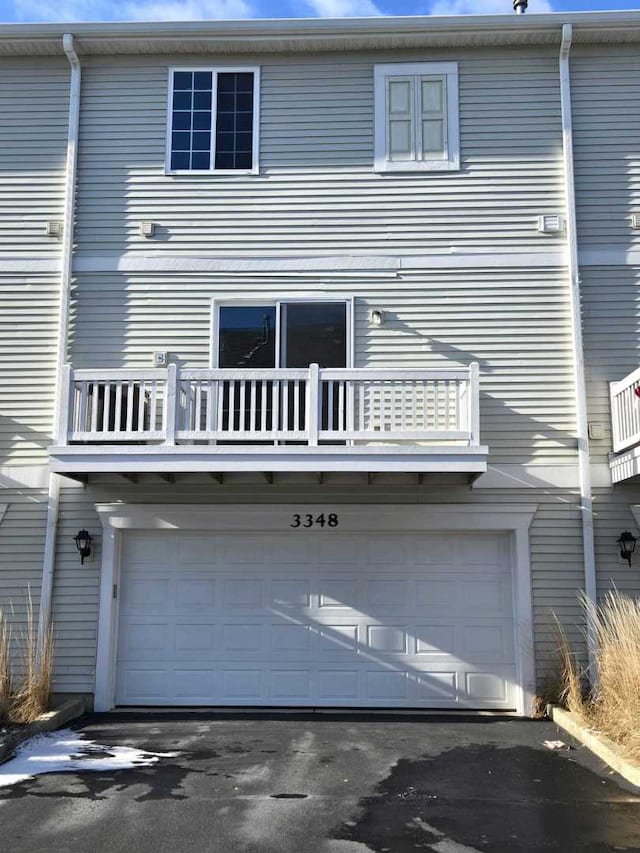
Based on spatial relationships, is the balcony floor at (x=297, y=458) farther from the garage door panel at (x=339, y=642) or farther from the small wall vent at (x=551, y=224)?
the small wall vent at (x=551, y=224)

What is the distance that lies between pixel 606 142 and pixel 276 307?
466 cm

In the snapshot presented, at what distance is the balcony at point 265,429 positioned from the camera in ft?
26.5

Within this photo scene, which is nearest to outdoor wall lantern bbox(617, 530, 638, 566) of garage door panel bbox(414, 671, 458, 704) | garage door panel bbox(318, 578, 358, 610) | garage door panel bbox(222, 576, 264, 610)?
garage door panel bbox(414, 671, 458, 704)

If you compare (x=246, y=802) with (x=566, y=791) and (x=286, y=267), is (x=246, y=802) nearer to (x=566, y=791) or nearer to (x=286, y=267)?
(x=566, y=791)

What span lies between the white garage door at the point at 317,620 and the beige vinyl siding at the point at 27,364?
1.72 meters

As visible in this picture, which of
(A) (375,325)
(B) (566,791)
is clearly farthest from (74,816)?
(A) (375,325)

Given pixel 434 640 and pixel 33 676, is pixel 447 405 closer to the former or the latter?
pixel 434 640

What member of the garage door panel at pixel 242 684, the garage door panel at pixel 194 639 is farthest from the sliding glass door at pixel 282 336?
the garage door panel at pixel 242 684

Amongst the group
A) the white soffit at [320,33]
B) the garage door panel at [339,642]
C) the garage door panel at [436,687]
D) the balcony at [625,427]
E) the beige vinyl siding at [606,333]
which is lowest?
the garage door panel at [436,687]

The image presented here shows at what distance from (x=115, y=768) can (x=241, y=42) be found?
28.1 feet

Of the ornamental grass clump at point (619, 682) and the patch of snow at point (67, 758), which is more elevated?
the ornamental grass clump at point (619, 682)

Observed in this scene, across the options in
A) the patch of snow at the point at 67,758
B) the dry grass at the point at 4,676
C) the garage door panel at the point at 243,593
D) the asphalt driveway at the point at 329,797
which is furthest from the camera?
the garage door panel at the point at 243,593

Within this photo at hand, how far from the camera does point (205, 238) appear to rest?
9867 mm

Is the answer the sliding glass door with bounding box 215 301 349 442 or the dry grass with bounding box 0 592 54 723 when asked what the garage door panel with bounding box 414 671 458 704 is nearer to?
the sliding glass door with bounding box 215 301 349 442
